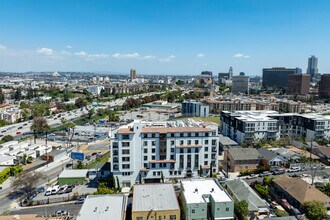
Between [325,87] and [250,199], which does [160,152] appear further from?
[325,87]

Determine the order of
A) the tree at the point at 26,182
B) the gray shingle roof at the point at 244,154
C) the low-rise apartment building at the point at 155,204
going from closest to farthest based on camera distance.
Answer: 1. the low-rise apartment building at the point at 155,204
2. the tree at the point at 26,182
3. the gray shingle roof at the point at 244,154

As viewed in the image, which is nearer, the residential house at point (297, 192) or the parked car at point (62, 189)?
the residential house at point (297, 192)

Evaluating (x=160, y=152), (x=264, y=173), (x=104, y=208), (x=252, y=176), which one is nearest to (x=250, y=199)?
(x=252, y=176)

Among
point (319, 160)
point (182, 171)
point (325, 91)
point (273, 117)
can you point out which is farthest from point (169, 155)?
point (325, 91)

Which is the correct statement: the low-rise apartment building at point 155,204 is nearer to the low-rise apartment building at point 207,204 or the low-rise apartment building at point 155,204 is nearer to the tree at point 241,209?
the low-rise apartment building at point 207,204

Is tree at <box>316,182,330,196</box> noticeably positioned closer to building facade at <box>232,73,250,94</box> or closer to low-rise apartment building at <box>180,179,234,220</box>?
low-rise apartment building at <box>180,179,234,220</box>

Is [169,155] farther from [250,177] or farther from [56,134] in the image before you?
[56,134]

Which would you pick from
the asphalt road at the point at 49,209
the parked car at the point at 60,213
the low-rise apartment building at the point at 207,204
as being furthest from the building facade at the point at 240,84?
the parked car at the point at 60,213
